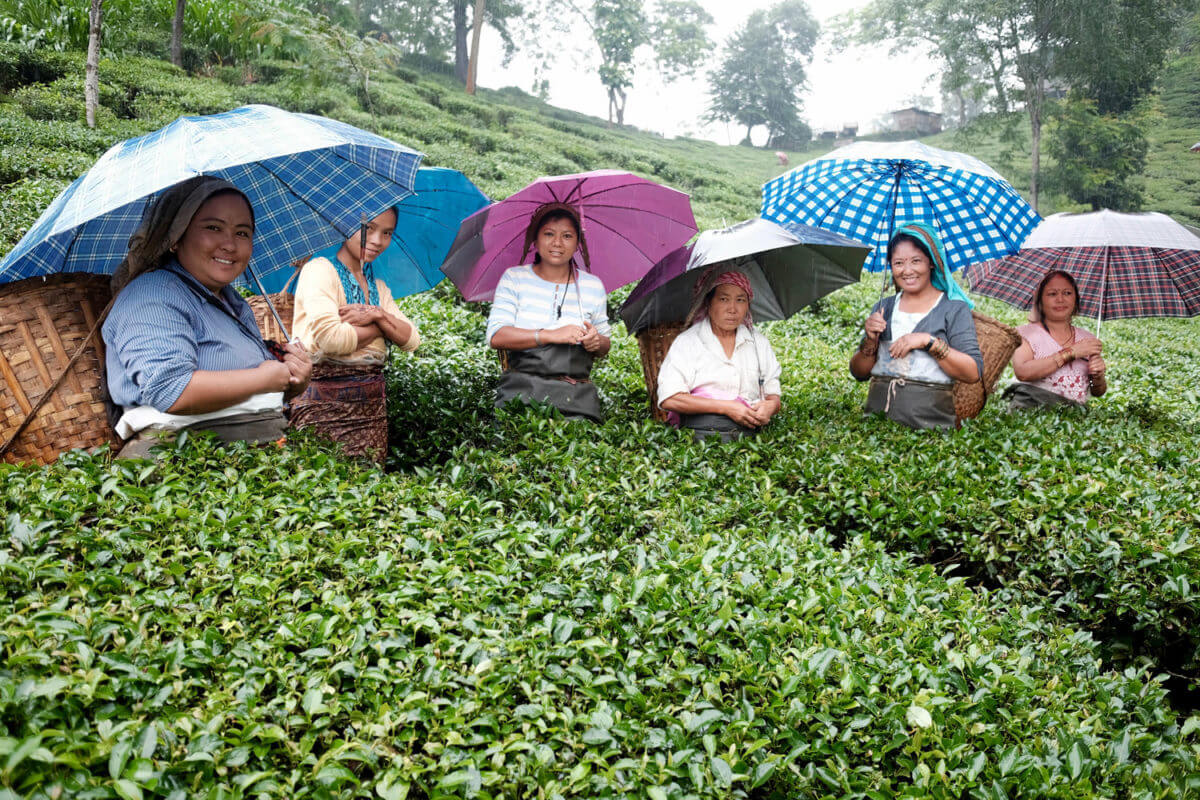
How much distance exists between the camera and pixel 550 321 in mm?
4316

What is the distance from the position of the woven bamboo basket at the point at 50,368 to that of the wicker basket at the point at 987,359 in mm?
4410

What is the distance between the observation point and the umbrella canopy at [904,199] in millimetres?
4723

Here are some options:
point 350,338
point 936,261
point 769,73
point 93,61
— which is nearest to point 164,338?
point 350,338

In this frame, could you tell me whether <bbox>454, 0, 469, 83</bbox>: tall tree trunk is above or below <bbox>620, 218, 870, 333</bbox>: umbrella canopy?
above

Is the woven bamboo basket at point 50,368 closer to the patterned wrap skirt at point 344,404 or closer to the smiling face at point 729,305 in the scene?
the patterned wrap skirt at point 344,404

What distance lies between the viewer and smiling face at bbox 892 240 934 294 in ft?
14.5

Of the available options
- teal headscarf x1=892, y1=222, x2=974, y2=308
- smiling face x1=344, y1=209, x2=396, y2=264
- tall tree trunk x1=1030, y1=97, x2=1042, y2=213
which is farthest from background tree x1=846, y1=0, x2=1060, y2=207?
smiling face x1=344, y1=209, x2=396, y2=264

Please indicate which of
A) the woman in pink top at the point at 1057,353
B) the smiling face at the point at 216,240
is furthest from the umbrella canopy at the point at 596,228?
the woman in pink top at the point at 1057,353

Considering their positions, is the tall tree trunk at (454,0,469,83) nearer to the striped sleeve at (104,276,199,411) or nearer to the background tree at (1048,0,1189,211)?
the background tree at (1048,0,1189,211)

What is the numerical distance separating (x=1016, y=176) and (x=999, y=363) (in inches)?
998

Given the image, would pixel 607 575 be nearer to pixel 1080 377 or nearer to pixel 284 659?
pixel 284 659

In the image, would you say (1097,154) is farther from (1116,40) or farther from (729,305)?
(729,305)

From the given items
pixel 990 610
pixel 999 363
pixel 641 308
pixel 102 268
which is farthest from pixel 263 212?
pixel 999 363

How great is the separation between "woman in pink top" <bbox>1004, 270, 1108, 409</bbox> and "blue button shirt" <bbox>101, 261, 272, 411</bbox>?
4.70 metres
